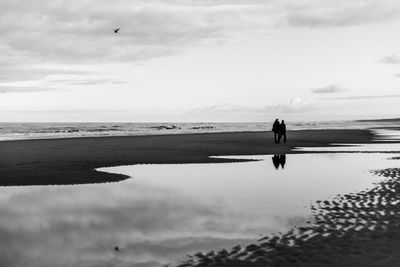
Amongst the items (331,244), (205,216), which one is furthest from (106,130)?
(331,244)

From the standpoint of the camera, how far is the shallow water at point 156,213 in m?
9.88

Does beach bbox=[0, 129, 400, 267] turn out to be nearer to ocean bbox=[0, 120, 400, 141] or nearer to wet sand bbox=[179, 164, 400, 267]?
wet sand bbox=[179, 164, 400, 267]

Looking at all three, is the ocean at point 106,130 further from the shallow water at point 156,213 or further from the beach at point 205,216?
the shallow water at point 156,213

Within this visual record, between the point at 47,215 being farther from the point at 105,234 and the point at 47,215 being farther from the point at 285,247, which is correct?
the point at 285,247

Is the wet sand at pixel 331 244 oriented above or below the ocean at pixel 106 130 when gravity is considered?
below

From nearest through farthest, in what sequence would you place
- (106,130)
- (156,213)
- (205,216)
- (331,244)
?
(331,244) → (205,216) → (156,213) → (106,130)

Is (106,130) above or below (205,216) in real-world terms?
above

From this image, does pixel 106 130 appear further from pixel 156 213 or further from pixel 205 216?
pixel 205 216

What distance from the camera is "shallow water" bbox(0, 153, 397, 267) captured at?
988cm

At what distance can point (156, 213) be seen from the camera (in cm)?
1374

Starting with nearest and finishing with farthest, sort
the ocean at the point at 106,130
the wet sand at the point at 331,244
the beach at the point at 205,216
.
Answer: the wet sand at the point at 331,244
the beach at the point at 205,216
the ocean at the point at 106,130

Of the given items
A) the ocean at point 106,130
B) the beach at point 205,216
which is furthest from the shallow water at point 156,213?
the ocean at point 106,130

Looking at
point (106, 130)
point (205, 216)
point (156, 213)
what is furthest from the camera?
point (106, 130)

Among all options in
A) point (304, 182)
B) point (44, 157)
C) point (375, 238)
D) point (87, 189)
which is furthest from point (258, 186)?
point (44, 157)
